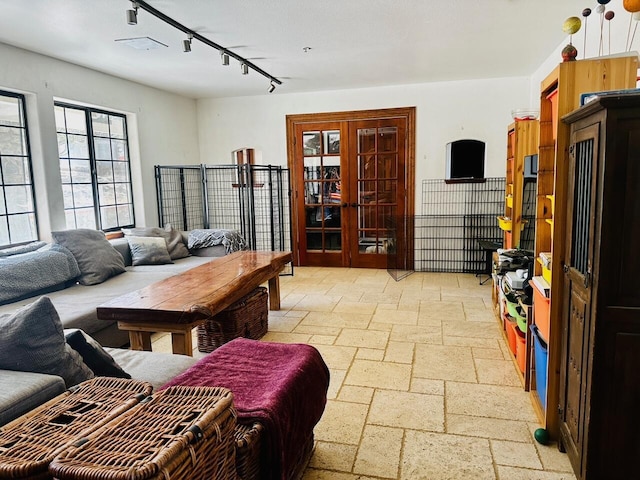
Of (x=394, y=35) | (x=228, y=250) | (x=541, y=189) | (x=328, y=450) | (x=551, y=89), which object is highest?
(x=394, y=35)

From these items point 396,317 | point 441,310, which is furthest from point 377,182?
point 396,317

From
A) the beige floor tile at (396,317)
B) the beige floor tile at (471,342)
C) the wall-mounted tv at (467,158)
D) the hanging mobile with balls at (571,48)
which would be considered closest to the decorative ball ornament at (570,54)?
the hanging mobile with balls at (571,48)

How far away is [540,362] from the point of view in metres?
2.39

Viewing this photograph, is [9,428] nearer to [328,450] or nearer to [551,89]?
[328,450]

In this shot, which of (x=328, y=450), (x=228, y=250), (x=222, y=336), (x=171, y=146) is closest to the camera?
(x=328, y=450)

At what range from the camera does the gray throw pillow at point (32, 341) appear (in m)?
1.51

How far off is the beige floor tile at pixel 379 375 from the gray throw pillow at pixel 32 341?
71.2 inches

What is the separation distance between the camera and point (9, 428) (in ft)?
3.87

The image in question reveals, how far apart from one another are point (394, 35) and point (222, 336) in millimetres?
2840

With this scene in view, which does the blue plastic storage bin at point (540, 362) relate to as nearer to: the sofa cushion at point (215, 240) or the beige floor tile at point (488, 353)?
the beige floor tile at point (488, 353)

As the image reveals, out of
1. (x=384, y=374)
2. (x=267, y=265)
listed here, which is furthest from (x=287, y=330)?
(x=384, y=374)

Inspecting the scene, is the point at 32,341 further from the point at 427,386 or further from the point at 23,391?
the point at 427,386

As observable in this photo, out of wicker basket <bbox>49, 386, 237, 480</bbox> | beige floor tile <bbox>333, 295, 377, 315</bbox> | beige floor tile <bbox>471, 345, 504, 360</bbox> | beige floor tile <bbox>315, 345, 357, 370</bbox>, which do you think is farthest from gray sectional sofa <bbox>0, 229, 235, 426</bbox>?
beige floor tile <bbox>471, 345, 504, 360</bbox>

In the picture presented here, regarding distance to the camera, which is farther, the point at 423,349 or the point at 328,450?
the point at 423,349
